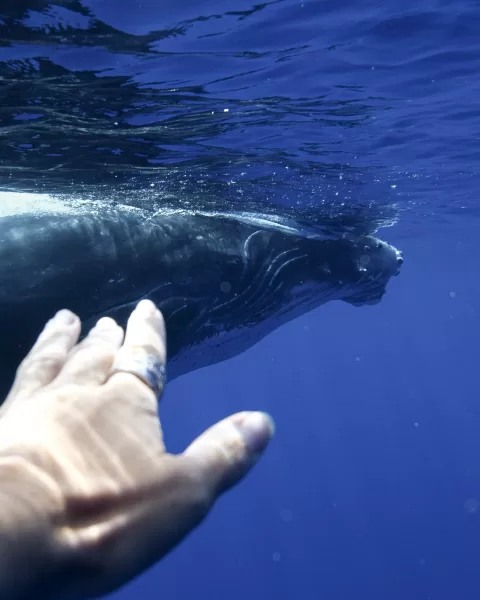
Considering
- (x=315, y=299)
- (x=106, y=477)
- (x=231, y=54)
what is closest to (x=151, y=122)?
(x=231, y=54)

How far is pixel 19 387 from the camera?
99.7 inches

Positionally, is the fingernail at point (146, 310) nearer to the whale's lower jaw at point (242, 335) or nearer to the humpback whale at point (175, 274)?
the humpback whale at point (175, 274)

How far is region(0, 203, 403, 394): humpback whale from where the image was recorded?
524cm

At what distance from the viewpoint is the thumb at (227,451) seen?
2021 mm

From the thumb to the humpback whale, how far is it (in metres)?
3.28

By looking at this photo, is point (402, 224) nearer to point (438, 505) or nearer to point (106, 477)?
point (106, 477)

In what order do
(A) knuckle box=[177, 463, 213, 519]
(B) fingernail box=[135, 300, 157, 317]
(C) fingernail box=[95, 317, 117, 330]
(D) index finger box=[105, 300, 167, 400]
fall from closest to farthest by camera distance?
(A) knuckle box=[177, 463, 213, 519] → (D) index finger box=[105, 300, 167, 400] → (B) fingernail box=[135, 300, 157, 317] → (C) fingernail box=[95, 317, 117, 330]

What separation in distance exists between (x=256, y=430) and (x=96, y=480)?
637 millimetres

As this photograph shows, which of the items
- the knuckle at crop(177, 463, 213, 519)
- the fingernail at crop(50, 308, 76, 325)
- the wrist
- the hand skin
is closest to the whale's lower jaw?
the fingernail at crop(50, 308, 76, 325)

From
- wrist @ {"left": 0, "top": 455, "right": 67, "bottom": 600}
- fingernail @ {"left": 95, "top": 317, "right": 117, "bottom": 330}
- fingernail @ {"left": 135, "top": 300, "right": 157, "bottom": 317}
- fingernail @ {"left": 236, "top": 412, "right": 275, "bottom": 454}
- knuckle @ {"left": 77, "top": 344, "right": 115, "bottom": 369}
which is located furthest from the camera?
fingernail @ {"left": 95, "top": 317, "right": 117, "bottom": 330}

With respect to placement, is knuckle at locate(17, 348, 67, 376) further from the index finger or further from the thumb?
the thumb

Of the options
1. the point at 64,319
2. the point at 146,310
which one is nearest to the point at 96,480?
the point at 146,310

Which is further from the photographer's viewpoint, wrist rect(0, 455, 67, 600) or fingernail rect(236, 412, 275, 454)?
fingernail rect(236, 412, 275, 454)

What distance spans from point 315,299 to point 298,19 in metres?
4.11
